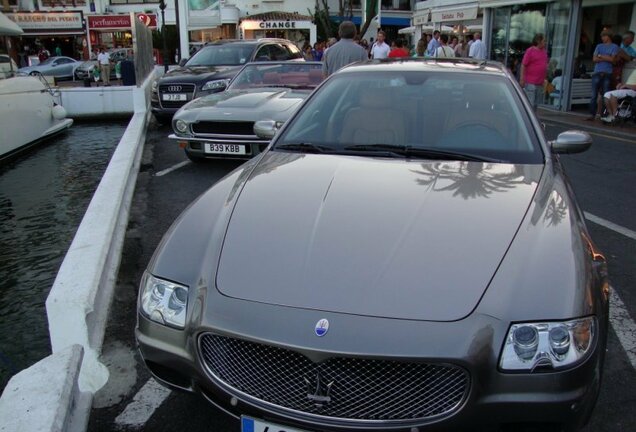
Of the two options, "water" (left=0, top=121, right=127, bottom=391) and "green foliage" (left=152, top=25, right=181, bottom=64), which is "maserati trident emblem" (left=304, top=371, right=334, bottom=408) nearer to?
"water" (left=0, top=121, right=127, bottom=391)

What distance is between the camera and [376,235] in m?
2.30

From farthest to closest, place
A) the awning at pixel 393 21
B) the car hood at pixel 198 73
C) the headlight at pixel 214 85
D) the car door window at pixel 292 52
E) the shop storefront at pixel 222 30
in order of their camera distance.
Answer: the awning at pixel 393 21
the shop storefront at pixel 222 30
the car door window at pixel 292 52
the car hood at pixel 198 73
the headlight at pixel 214 85

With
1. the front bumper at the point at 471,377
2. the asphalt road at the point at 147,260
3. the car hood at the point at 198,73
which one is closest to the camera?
the front bumper at the point at 471,377

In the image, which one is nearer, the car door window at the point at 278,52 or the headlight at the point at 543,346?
the headlight at the point at 543,346

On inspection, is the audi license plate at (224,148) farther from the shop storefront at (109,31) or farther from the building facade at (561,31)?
the shop storefront at (109,31)

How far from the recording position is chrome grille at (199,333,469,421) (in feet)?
6.11

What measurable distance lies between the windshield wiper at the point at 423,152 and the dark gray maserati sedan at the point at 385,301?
0.31 feet

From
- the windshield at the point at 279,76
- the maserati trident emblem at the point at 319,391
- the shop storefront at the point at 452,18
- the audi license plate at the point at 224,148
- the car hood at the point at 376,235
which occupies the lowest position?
the audi license plate at the point at 224,148

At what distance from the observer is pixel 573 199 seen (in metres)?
2.75

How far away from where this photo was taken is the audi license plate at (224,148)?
6660 mm

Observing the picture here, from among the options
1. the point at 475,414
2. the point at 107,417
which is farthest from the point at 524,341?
the point at 107,417

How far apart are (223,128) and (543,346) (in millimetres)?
5471

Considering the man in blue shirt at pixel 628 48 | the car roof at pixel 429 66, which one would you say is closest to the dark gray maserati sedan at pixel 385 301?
the car roof at pixel 429 66

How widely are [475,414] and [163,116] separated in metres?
10.1
